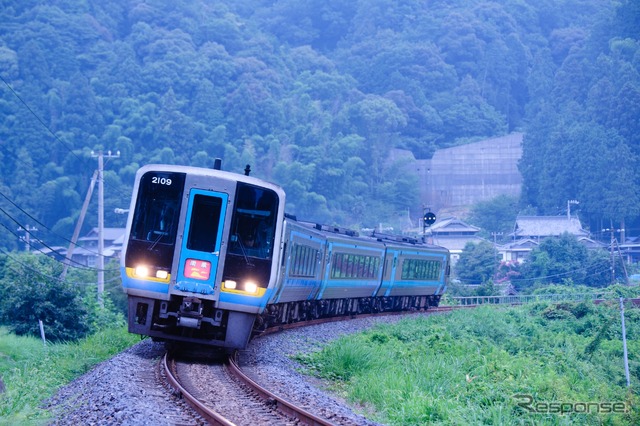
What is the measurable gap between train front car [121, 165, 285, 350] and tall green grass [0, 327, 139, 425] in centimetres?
151

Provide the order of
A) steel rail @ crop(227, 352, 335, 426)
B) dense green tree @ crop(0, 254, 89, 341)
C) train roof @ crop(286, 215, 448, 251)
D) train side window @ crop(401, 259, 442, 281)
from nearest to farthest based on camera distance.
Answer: steel rail @ crop(227, 352, 335, 426) < train roof @ crop(286, 215, 448, 251) < dense green tree @ crop(0, 254, 89, 341) < train side window @ crop(401, 259, 442, 281)

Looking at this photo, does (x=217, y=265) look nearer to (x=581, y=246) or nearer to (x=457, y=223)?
(x=581, y=246)

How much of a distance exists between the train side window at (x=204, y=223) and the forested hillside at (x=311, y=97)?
47364 mm

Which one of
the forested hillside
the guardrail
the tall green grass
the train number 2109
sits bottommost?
the tall green grass

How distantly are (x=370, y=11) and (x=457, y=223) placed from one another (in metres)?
49.9

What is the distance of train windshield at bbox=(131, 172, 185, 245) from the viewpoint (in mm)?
11438

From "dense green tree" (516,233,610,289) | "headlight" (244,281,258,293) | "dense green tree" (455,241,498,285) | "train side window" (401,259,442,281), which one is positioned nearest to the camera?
"headlight" (244,281,258,293)

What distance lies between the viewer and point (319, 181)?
75.1m

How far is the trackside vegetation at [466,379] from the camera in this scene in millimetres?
9102

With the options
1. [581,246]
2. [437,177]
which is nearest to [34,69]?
[437,177]

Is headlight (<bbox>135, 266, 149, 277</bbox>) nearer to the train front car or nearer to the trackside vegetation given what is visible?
the train front car

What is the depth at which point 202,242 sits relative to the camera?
1144 centimetres

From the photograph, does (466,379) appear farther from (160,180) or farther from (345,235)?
(345,235)

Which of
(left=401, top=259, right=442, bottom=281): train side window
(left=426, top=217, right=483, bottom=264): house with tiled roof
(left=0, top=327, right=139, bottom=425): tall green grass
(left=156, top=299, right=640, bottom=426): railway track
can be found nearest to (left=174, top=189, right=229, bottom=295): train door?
(left=156, top=299, right=640, bottom=426): railway track
